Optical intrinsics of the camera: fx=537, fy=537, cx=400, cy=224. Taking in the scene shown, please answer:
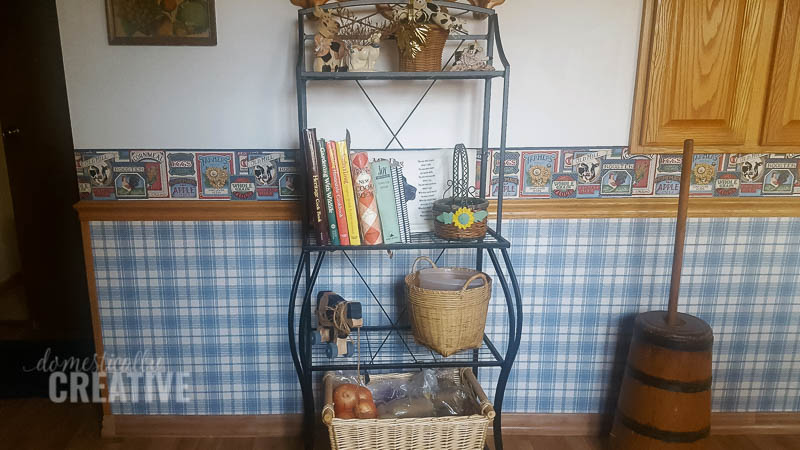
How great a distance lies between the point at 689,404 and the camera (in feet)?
5.24

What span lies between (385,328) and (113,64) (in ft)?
3.96

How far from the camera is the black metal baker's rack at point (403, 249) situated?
4.78 feet

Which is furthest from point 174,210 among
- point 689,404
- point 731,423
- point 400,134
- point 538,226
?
point 731,423

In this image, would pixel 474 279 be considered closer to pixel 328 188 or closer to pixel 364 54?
pixel 328 188

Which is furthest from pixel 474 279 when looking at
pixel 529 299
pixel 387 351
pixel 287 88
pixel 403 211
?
pixel 287 88

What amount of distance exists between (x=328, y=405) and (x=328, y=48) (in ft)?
3.27

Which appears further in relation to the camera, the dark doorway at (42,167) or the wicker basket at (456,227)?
the dark doorway at (42,167)

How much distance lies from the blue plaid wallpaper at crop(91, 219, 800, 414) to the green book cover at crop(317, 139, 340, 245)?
363 millimetres

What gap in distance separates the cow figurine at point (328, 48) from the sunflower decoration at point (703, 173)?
1208mm

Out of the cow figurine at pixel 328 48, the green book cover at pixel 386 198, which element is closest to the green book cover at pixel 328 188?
the green book cover at pixel 386 198

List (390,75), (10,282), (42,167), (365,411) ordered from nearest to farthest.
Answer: (390,75), (365,411), (42,167), (10,282)

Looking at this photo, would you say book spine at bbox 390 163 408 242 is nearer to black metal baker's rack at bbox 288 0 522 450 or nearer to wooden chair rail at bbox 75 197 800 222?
black metal baker's rack at bbox 288 0 522 450

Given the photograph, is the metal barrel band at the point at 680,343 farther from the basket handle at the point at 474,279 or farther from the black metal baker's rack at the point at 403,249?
the basket handle at the point at 474,279

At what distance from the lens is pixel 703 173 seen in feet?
5.89
